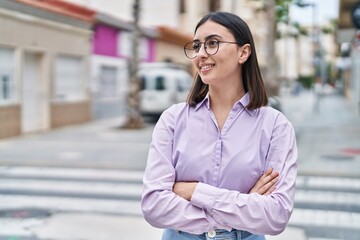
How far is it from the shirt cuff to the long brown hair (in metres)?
0.36

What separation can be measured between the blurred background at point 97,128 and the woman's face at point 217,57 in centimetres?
350

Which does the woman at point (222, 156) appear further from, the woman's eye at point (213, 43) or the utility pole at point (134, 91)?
the utility pole at point (134, 91)

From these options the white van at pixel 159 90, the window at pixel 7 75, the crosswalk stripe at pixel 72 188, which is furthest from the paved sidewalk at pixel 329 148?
the window at pixel 7 75

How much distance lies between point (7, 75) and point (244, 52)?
42.6 feet

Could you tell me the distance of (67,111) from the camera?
17.4 metres

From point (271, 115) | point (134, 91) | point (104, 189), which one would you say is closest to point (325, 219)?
point (104, 189)

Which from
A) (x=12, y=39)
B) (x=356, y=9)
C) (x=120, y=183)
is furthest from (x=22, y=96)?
(x=356, y=9)

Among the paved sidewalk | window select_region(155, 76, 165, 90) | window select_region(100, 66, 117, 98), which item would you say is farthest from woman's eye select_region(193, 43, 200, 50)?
window select_region(100, 66, 117, 98)

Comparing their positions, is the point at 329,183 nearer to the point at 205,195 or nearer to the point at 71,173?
the point at 71,173

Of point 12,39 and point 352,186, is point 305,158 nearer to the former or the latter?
point 352,186

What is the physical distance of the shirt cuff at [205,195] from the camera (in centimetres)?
188

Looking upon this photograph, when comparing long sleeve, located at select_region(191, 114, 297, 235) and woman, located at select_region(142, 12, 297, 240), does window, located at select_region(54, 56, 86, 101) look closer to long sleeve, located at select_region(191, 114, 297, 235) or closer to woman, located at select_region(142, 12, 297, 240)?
woman, located at select_region(142, 12, 297, 240)

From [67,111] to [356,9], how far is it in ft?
34.7

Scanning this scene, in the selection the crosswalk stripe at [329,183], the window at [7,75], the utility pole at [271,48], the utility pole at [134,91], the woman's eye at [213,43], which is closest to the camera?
the woman's eye at [213,43]
